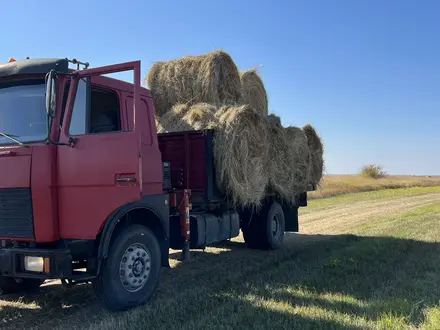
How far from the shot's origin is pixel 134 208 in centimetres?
505

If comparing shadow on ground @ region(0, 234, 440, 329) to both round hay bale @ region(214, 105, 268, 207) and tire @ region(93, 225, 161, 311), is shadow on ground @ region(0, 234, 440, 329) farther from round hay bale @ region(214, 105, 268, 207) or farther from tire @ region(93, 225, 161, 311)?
round hay bale @ region(214, 105, 268, 207)

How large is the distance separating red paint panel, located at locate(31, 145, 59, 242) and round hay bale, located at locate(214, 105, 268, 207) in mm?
3028

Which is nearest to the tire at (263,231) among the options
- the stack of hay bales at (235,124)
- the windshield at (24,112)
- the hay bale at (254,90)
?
the stack of hay bales at (235,124)

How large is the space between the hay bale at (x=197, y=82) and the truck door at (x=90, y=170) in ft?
11.7

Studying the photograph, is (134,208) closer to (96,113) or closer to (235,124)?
(96,113)

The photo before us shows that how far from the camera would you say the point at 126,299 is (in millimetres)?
5043

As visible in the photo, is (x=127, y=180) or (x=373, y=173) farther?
(x=373, y=173)

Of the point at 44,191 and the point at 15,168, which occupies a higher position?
the point at 15,168

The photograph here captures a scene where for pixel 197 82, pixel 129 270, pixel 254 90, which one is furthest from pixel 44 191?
pixel 254 90

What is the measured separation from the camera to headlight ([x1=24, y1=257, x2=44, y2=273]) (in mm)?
4574

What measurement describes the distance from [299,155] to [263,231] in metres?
1.81

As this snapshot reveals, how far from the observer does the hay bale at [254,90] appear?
931 centimetres

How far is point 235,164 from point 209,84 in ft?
6.14

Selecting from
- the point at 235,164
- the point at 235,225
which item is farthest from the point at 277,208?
the point at 235,164
